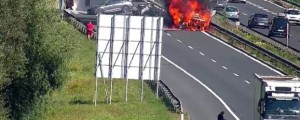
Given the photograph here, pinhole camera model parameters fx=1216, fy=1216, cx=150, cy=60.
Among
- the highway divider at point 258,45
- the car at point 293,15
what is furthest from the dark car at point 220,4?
the highway divider at point 258,45

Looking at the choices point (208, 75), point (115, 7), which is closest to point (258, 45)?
point (208, 75)

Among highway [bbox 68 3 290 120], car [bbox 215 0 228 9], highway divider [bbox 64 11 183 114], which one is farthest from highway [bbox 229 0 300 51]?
highway divider [bbox 64 11 183 114]

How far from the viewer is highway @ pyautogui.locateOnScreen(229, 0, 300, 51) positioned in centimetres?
7488

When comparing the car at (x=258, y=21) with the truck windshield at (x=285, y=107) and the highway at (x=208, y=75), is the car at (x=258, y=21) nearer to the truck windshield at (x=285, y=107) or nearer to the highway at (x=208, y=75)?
the highway at (x=208, y=75)

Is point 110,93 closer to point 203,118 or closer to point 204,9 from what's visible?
point 203,118

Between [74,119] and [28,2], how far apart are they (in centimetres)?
496

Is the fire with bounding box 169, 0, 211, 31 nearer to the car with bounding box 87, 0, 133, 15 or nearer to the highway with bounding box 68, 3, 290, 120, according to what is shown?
the highway with bounding box 68, 3, 290, 120

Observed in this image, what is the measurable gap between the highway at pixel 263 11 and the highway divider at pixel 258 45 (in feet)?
6.99

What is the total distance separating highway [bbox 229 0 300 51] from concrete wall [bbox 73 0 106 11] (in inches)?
400

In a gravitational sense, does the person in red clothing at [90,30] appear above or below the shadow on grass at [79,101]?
above

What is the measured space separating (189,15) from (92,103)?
2364 centimetres

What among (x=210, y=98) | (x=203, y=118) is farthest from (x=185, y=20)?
(x=203, y=118)

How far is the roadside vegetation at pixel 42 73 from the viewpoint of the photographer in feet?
132

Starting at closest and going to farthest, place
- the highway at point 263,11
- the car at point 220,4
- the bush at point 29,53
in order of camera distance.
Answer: the bush at point 29,53 → the highway at point 263,11 → the car at point 220,4
